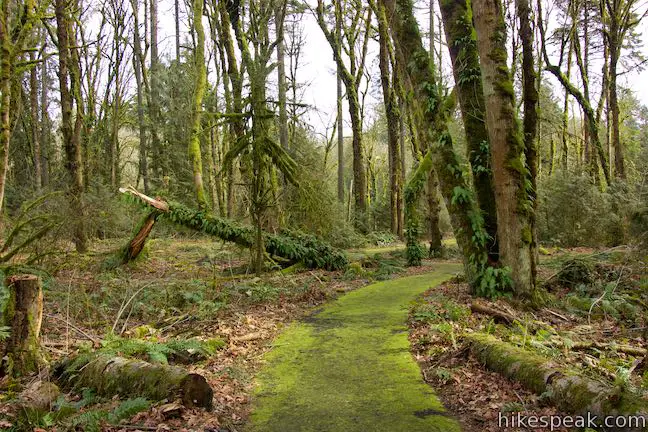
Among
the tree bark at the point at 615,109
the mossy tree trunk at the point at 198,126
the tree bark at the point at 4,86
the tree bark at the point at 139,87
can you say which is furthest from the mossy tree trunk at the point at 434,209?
the tree bark at the point at 139,87

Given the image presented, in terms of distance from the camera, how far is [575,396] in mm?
3424

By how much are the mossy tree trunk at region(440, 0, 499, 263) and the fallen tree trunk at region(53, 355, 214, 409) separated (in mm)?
6180

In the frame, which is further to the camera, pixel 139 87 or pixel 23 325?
pixel 139 87

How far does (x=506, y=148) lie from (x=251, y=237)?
6787mm

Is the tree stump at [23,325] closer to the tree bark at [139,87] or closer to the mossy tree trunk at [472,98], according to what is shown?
the mossy tree trunk at [472,98]

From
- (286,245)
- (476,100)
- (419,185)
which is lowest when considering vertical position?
(286,245)

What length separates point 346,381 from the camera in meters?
4.72

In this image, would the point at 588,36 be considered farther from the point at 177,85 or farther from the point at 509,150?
the point at 177,85

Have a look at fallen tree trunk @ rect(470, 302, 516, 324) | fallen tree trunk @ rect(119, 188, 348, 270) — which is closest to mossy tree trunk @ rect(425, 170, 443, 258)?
fallen tree trunk @ rect(119, 188, 348, 270)

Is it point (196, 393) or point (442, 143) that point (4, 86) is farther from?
Answer: point (442, 143)

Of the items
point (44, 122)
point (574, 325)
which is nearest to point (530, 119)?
point (574, 325)

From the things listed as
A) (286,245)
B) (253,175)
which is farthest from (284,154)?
(286,245)

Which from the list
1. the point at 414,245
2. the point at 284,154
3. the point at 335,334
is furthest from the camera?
the point at 414,245

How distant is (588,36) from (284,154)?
66.9 feet
